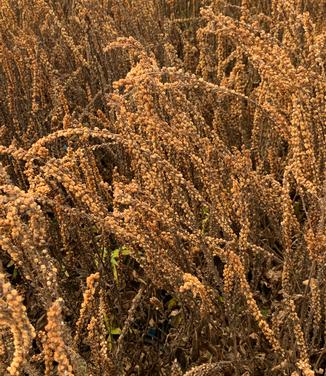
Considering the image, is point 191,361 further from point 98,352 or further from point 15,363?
point 15,363

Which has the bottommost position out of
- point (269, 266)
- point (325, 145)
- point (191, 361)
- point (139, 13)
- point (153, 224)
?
point (191, 361)

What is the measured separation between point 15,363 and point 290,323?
64 cm

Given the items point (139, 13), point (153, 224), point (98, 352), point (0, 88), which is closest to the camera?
point (98, 352)

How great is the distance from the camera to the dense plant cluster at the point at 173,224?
0.94m

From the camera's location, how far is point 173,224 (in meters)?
1.04

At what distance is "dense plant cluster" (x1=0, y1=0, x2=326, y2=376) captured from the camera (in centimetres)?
94

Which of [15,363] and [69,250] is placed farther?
[69,250]

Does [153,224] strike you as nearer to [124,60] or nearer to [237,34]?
[237,34]

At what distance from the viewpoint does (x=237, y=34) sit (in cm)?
114

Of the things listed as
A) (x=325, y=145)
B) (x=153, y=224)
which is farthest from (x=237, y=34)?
(x=153, y=224)

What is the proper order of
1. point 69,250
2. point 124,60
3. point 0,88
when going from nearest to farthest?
point 69,250 < point 0,88 < point 124,60

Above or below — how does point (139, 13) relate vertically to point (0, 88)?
above

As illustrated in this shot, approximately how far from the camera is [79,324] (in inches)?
39.1

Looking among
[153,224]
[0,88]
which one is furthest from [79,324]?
[0,88]
